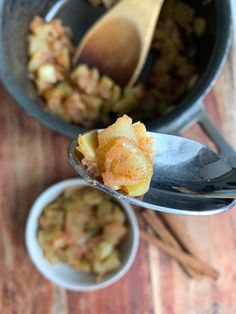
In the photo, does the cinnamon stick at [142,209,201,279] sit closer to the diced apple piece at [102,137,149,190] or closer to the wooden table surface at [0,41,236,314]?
the wooden table surface at [0,41,236,314]

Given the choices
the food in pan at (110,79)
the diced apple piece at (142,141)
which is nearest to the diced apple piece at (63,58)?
the food in pan at (110,79)

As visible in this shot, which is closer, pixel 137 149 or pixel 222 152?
pixel 137 149

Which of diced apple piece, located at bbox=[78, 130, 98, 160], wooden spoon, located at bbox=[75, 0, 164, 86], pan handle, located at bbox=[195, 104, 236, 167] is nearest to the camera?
diced apple piece, located at bbox=[78, 130, 98, 160]

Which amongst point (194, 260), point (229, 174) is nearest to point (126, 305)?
point (194, 260)

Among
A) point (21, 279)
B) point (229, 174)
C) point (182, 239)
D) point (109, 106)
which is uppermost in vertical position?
point (229, 174)

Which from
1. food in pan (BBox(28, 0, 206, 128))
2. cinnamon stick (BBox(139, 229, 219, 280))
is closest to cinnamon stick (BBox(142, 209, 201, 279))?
cinnamon stick (BBox(139, 229, 219, 280))

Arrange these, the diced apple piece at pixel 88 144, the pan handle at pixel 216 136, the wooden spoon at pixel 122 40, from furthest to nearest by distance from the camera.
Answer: the wooden spoon at pixel 122 40 → the pan handle at pixel 216 136 → the diced apple piece at pixel 88 144

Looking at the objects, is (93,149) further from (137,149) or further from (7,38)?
(7,38)

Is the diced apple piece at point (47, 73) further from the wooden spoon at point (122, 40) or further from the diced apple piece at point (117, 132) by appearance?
the diced apple piece at point (117, 132)
